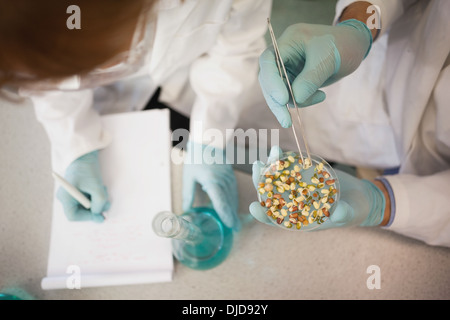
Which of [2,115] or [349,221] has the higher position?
[2,115]

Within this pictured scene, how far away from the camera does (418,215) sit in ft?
2.97

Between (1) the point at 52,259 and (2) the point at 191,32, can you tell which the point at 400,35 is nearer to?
(2) the point at 191,32

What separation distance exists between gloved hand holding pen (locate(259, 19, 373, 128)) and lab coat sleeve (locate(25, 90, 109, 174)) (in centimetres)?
58

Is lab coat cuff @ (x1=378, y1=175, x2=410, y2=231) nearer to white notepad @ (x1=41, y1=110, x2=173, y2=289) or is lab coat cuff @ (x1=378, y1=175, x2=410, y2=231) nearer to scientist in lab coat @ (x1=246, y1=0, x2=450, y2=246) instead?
scientist in lab coat @ (x1=246, y1=0, x2=450, y2=246)

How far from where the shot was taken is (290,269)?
98 centimetres

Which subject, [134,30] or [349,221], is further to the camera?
[349,221]

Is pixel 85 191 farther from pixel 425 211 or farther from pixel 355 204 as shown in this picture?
pixel 425 211

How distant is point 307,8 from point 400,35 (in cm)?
30

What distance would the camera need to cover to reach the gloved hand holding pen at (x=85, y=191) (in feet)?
3.27

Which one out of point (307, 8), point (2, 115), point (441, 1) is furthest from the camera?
point (2, 115)

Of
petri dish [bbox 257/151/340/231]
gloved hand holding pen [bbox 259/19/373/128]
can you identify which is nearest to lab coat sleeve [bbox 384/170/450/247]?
petri dish [bbox 257/151/340/231]

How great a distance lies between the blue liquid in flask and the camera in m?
0.94

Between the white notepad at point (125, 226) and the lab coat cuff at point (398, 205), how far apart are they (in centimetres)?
65

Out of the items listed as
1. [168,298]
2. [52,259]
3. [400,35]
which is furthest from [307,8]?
[52,259]
